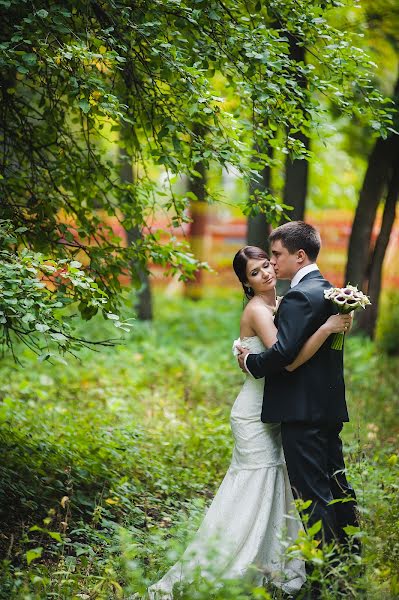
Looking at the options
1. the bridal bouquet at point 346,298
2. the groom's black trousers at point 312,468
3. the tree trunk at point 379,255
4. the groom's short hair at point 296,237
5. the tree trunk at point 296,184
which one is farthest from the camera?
the tree trunk at point 379,255

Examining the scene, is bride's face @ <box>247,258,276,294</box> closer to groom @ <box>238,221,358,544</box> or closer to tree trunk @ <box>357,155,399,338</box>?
groom @ <box>238,221,358,544</box>

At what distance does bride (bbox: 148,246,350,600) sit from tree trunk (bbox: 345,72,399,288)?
6.23 metres

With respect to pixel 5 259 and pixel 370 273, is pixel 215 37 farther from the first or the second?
pixel 370 273

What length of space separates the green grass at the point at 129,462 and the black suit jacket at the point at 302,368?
52 cm

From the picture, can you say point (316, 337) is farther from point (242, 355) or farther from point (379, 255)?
point (379, 255)

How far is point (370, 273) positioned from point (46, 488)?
6907 millimetres

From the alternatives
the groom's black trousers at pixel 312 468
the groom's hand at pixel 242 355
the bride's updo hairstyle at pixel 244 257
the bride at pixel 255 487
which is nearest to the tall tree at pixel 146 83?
the bride's updo hairstyle at pixel 244 257

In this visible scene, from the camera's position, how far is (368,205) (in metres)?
11.2

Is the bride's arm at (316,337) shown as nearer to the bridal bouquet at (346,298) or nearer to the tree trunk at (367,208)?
the bridal bouquet at (346,298)

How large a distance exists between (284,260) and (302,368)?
665 mm

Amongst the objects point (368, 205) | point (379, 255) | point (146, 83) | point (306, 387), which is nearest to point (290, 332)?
point (306, 387)

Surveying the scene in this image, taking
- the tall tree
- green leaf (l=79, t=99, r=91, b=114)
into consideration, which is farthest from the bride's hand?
green leaf (l=79, t=99, r=91, b=114)

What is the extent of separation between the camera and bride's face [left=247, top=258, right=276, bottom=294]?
4.90 meters

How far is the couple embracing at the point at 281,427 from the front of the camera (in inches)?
177
